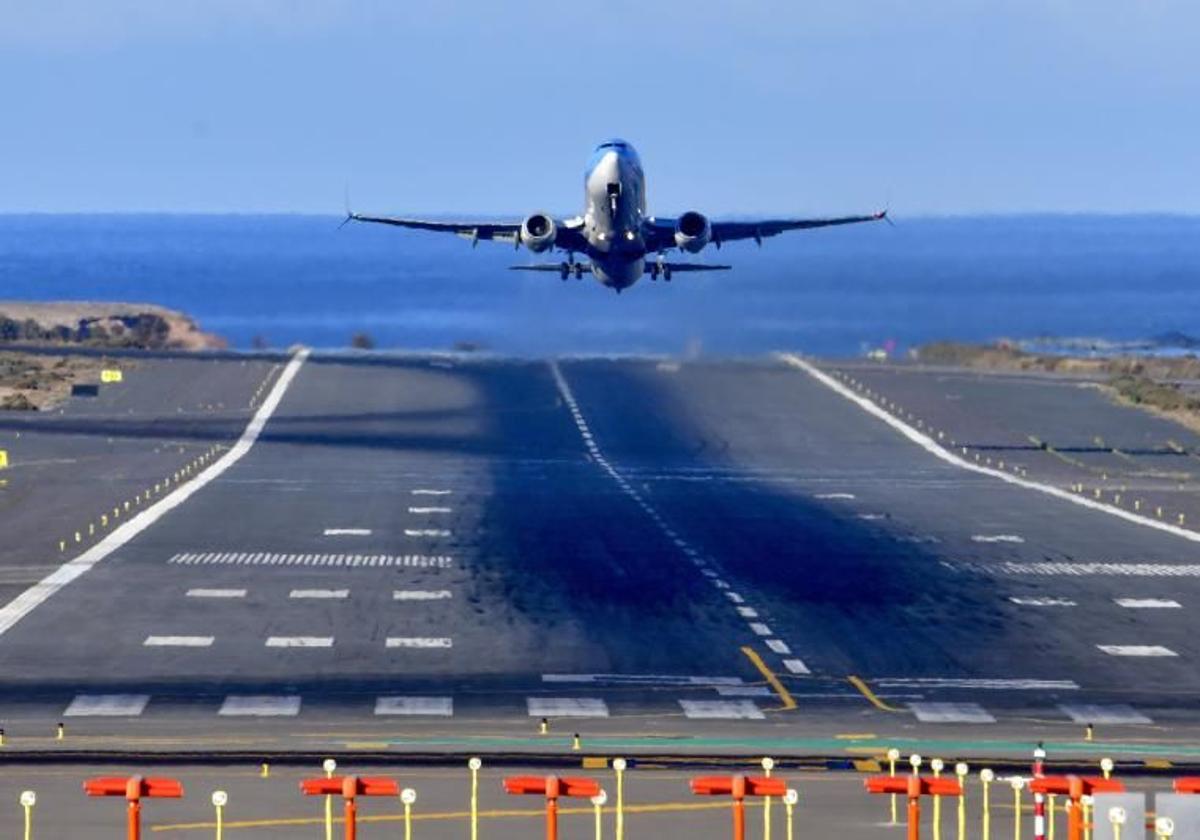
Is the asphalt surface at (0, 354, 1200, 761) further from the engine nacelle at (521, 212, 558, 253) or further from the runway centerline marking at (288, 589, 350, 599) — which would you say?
the engine nacelle at (521, 212, 558, 253)

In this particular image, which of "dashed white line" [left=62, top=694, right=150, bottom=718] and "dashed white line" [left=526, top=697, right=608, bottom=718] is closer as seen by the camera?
"dashed white line" [left=62, top=694, right=150, bottom=718]

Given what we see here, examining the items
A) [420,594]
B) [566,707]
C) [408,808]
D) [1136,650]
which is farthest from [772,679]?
[408,808]

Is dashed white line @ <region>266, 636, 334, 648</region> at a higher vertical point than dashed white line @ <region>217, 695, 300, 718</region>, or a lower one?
higher

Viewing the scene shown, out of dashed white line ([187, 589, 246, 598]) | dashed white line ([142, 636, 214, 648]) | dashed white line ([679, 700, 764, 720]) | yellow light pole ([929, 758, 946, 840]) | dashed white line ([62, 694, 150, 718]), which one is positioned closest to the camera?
yellow light pole ([929, 758, 946, 840])

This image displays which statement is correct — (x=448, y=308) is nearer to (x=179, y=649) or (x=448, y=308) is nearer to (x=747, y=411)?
(x=747, y=411)

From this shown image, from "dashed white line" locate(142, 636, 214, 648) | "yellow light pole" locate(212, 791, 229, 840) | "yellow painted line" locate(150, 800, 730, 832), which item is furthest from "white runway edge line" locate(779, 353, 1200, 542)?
"yellow light pole" locate(212, 791, 229, 840)

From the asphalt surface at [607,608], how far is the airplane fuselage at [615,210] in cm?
849

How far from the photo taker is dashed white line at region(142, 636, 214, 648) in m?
50.4

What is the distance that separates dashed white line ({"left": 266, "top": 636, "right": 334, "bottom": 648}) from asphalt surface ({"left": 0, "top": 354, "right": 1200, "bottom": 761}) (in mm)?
162

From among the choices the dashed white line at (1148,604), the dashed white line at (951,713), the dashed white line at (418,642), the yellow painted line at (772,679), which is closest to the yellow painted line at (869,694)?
the dashed white line at (951,713)

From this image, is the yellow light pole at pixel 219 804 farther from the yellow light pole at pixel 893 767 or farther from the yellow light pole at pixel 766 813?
the yellow light pole at pixel 893 767

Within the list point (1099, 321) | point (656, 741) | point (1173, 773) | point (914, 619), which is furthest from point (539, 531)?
point (1099, 321)

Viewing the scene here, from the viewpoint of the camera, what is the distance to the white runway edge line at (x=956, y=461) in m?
77.6

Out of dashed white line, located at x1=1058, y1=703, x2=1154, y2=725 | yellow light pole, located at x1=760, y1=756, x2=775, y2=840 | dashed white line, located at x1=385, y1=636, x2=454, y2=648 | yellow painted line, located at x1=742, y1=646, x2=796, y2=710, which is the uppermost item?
dashed white line, located at x1=385, y1=636, x2=454, y2=648
